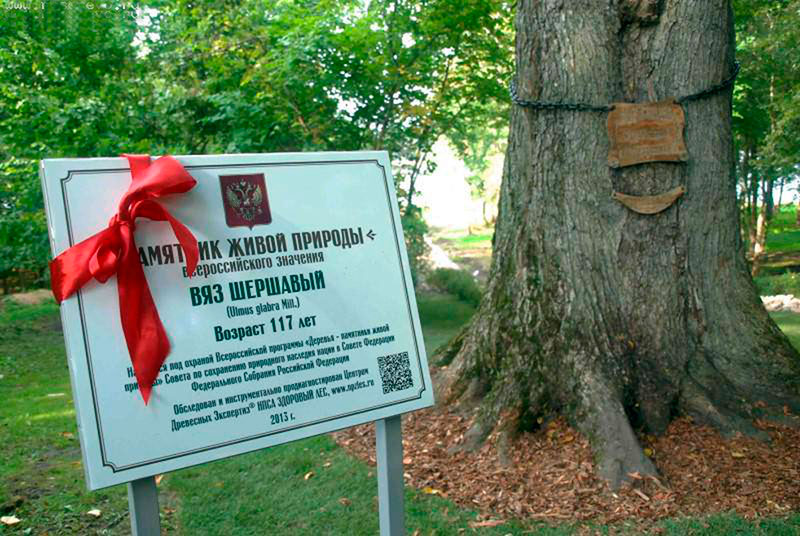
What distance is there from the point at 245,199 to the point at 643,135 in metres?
3.30

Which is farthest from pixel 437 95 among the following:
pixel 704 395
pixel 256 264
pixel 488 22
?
pixel 256 264

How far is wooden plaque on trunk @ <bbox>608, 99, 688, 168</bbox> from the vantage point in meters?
5.15

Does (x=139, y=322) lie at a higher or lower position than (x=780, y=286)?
higher

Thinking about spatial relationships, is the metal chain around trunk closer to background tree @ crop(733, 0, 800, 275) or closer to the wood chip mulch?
the wood chip mulch

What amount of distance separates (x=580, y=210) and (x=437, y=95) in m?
8.17

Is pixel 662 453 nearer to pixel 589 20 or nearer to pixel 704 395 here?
pixel 704 395

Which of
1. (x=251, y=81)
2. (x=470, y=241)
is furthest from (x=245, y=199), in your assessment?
(x=470, y=241)

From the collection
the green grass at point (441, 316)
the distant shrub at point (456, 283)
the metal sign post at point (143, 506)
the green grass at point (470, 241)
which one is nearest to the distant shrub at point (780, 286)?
the distant shrub at point (456, 283)

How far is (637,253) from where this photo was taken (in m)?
5.22

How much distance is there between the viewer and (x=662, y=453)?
4.94 metres

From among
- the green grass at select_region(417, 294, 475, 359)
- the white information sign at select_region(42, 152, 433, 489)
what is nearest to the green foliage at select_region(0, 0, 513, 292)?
the green grass at select_region(417, 294, 475, 359)

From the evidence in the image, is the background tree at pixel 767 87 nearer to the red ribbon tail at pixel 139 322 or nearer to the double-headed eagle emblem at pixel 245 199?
the double-headed eagle emblem at pixel 245 199

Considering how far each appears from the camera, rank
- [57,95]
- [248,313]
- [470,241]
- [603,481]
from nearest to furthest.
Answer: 1. [248,313]
2. [603,481]
3. [57,95]
4. [470,241]

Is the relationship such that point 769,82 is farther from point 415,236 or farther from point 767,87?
point 415,236
